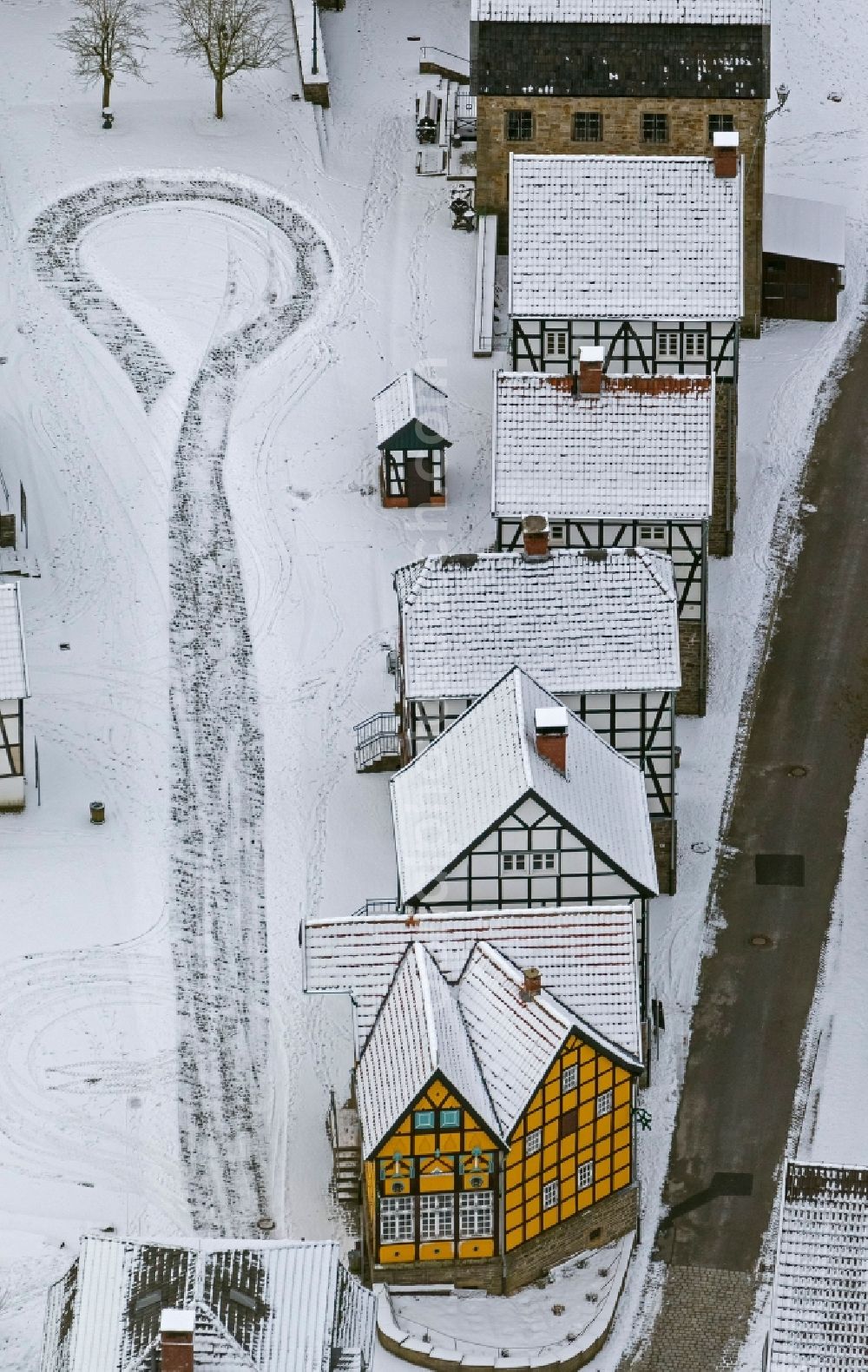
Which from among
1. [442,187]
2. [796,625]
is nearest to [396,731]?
[796,625]

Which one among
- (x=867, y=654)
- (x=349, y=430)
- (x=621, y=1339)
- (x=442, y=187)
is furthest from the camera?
(x=442, y=187)

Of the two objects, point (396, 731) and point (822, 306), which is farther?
point (822, 306)

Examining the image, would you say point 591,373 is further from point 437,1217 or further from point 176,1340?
point 176,1340

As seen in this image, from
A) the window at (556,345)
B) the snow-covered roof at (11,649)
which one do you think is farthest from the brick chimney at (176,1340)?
the window at (556,345)

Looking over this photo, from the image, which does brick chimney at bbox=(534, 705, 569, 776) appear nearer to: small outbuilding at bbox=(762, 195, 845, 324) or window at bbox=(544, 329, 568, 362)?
window at bbox=(544, 329, 568, 362)

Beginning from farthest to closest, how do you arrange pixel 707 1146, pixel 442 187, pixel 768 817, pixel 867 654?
pixel 442 187 < pixel 867 654 < pixel 768 817 < pixel 707 1146

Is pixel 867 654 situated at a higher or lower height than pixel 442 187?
lower

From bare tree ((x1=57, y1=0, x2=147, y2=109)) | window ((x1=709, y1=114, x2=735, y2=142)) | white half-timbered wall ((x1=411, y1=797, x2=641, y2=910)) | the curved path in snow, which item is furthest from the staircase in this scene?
bare tree ((x1=57, y1=0, x2=147, y2=109))

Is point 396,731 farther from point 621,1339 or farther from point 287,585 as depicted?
point 621,1339
